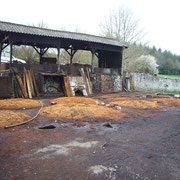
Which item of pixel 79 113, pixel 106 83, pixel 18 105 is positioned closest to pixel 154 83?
pixel 106 83

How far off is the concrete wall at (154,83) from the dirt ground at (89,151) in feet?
57.1

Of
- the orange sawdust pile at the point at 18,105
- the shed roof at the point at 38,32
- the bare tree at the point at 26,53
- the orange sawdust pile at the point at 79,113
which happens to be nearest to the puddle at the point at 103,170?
the orange sawdust pile at the point at 79,113

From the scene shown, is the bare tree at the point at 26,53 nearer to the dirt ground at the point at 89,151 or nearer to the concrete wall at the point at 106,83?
the concrete wall at the point at 106,83

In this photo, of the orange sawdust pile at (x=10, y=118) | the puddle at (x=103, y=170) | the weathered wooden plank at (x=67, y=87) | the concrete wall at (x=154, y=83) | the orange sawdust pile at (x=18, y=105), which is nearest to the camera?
the puddle at (x=103, y=170)

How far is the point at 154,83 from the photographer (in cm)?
2397

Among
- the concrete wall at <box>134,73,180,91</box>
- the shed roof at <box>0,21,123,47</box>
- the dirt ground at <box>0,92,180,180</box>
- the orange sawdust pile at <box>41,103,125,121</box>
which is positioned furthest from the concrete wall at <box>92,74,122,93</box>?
the dirt ground at <box>0,92,180,180</box>

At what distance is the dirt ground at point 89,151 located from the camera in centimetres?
295

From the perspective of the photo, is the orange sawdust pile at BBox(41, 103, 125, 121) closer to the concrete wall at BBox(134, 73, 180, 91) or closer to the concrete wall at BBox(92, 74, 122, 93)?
the concrete wall at BBox(92, 74, 122, 93)

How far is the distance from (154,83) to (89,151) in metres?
22.2

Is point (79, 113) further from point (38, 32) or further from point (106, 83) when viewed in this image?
point (106, 83)

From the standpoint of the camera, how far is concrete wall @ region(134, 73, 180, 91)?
23219mm

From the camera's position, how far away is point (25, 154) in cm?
360

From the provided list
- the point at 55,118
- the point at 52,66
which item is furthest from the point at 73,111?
the point at 52,66

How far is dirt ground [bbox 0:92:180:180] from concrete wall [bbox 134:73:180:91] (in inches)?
686
